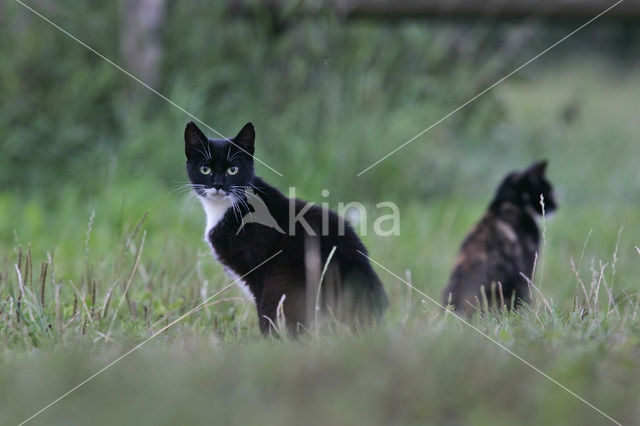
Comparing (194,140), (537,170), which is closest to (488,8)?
(537,170)

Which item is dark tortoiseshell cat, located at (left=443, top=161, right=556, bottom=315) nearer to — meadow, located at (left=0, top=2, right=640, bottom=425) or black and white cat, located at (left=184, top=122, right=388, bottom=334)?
meadow, located at (left=0, top=2, right=640, bottom=425)

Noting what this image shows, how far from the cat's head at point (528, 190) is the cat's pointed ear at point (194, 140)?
81.5 inches

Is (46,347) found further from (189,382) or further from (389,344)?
(389,344)

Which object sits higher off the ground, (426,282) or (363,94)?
(363,94)

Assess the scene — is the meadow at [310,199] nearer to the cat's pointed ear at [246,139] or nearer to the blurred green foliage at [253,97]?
the blurred green foliage at [253,97]

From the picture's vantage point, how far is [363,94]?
5961 millimetres

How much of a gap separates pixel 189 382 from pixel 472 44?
5.59m

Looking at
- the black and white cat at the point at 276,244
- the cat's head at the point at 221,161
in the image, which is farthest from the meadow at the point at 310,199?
the cat's head at the point at 221,161

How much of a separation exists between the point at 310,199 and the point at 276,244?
2.12 metres

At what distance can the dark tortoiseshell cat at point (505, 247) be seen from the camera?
149 inches

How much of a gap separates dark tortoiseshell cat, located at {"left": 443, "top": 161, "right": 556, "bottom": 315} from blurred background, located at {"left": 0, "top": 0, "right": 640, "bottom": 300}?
488 millimetres

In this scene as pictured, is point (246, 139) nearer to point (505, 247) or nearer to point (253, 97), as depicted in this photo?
point (505, 247)

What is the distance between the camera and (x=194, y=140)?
3295 mm

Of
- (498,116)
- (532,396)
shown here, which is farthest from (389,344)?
(498,116)
